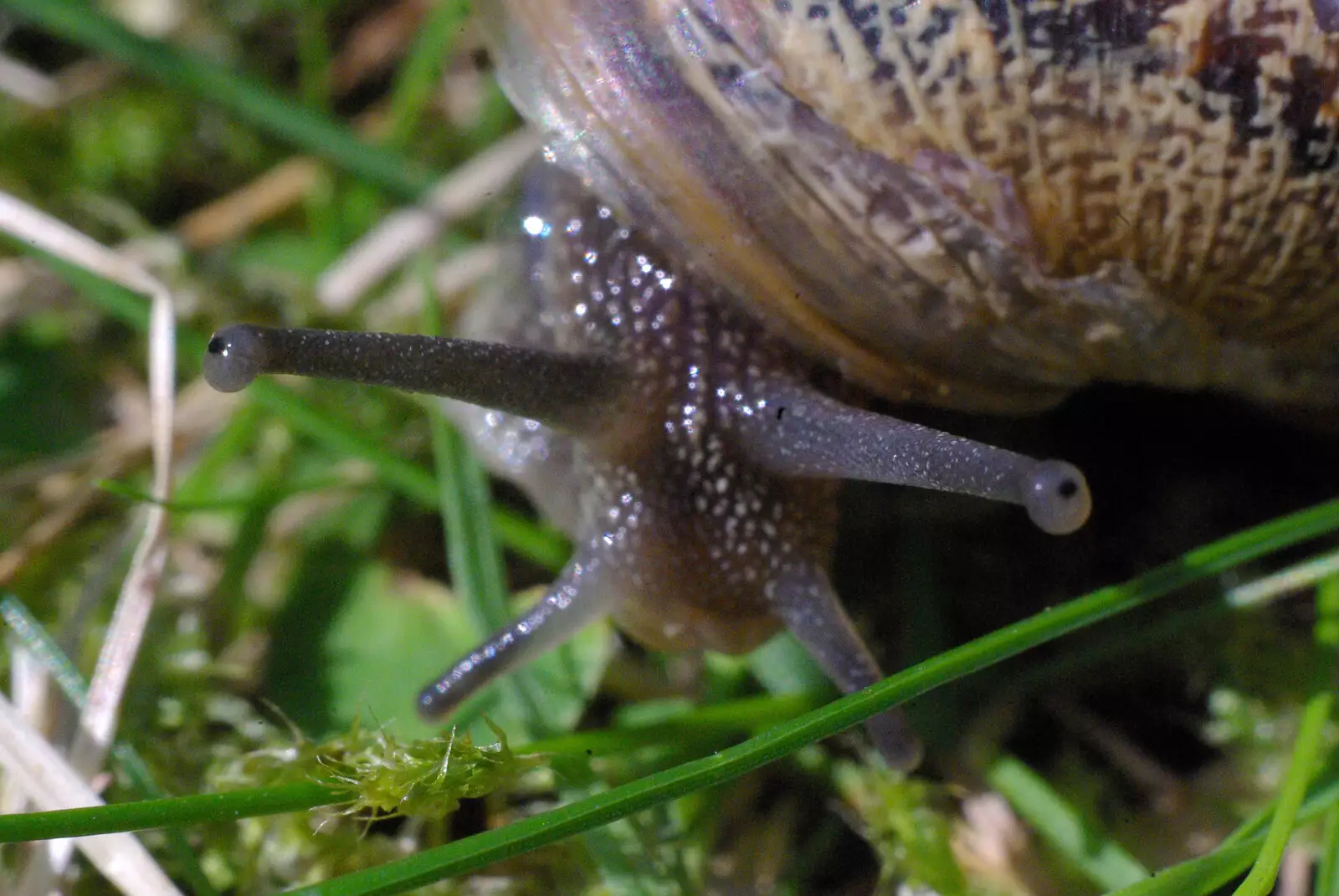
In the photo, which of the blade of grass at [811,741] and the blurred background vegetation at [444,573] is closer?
the blade of grass at [811,741]

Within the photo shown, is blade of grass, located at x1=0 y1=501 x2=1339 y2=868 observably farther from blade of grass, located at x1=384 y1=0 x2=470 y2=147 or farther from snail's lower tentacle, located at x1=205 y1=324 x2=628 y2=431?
blade of grass, located at x1=384 y1=0 x2=470 y2=147

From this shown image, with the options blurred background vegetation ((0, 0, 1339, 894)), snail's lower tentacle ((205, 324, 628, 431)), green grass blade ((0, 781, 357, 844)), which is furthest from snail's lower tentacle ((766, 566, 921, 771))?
green grass blade ((0, 781, 357, 844))

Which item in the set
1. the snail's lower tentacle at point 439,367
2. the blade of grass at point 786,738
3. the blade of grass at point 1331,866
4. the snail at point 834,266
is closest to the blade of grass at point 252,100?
the snail at point 834,266

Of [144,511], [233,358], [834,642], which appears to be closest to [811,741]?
[834,642]

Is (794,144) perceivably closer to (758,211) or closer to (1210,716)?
(758,211)

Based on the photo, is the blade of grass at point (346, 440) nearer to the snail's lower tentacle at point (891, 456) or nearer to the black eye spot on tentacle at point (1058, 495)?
the snail's lower tentacle at point (891, 456)

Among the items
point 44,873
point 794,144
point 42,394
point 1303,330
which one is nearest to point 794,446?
point 794,144

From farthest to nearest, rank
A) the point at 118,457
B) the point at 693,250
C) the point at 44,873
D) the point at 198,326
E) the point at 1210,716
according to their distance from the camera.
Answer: the point at 198,326 → the point at 118,457 → the point at 1210,716 → the point at 693,250 → the point at 44,873

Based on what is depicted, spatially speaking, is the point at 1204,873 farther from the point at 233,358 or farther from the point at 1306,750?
the point at 233,358
